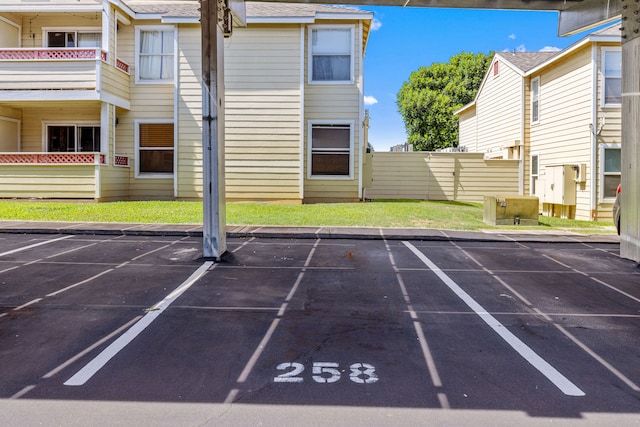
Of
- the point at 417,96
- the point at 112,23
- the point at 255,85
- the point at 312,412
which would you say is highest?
the point at 417,96

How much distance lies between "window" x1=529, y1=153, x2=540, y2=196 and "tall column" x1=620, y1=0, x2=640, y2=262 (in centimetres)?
957

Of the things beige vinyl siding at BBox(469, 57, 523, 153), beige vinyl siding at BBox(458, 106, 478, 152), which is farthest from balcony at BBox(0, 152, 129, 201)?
beige vinyl siding at BBox(458, 106, 478, 152)

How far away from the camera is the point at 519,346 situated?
3428 millimetres

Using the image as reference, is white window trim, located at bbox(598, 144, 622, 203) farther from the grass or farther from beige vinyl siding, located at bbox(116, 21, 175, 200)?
beige vinyl siding, located at bbox(116, 21, 175, 200)

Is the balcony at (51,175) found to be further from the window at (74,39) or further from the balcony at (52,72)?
the window at (74,39)

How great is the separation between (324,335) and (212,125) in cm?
412

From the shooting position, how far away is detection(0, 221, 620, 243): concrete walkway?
28.8 ft

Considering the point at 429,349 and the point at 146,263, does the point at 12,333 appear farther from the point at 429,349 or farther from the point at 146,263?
the point at 429,349

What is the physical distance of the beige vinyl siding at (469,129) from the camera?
22.9 metres

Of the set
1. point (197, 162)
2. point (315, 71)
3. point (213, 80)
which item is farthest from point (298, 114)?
point (213, 80)

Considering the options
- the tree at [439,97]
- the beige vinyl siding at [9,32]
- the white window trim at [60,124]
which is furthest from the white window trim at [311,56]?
the tree at [439,97]

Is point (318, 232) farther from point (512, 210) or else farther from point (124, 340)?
point (124, 340)

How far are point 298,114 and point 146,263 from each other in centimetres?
895

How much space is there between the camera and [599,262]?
266 inches
